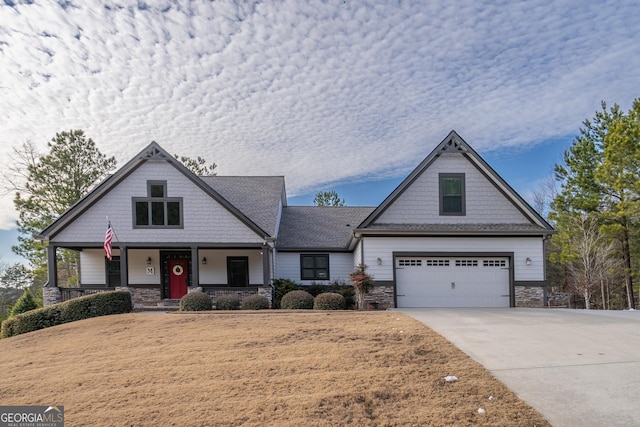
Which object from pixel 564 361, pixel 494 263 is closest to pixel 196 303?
pixel 564 361

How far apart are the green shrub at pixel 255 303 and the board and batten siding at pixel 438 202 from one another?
5.88 m

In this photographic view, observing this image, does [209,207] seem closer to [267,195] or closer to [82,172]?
[267,195]

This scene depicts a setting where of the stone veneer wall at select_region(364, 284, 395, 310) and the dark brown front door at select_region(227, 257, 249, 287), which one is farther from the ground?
the dark brown front door at select_region(227, 257, 249, 287)

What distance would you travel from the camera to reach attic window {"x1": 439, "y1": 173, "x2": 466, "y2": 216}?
1661 cm

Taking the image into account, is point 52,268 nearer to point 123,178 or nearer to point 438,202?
point 123,178

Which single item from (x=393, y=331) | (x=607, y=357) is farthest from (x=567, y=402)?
(x=393, y=331)

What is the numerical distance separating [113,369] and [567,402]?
7053mm

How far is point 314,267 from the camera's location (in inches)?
780

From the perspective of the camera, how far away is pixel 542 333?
28.1 ft

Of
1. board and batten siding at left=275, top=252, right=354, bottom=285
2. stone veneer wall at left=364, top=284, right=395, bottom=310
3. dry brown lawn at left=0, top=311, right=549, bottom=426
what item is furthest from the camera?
board and batten siding at left=275, top=252, right=354, bottom=285

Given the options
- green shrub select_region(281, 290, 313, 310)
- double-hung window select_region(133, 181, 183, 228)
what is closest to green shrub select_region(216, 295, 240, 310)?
green shrub select_region(281, 290, 313, 310)

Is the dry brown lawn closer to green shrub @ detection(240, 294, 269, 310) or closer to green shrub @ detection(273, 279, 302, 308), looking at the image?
green shrub @ detection(240, 294, 269, 310)

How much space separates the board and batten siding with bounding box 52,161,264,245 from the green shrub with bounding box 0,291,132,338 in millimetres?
3552

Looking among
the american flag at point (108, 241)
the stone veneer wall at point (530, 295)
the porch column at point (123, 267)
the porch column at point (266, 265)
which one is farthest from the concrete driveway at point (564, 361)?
the porch column at point (123, 267)
